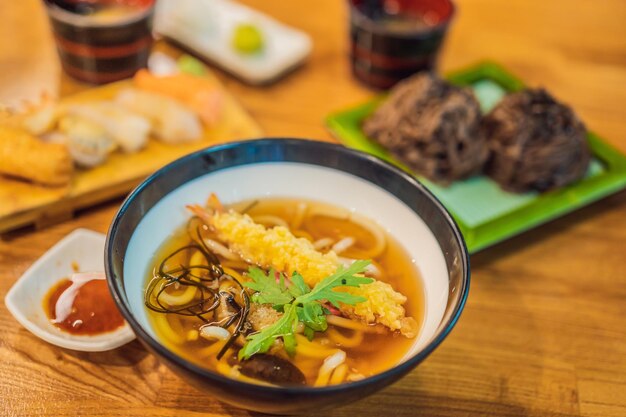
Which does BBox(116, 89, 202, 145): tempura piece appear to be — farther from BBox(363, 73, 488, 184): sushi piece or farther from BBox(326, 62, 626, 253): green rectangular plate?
BBox(363, 73, 488, 184): sushi piece

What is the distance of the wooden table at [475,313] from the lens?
1.46 meters

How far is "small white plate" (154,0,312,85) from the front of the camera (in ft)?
8.45

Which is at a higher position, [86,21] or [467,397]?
[86,21]

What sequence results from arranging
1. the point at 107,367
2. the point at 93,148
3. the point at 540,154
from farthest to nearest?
the point at 540,154 < the point at 93,148 < the point at 107,367

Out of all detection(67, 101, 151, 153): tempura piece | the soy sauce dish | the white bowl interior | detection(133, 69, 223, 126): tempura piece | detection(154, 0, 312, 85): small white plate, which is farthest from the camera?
detection(154, 0, 312, 85): small white plate

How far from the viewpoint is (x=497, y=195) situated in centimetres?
215

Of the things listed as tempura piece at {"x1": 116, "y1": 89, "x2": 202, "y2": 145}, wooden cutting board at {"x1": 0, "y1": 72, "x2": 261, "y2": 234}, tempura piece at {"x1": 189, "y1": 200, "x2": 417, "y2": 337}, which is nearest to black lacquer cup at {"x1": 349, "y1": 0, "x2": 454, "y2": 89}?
wooden cutting board at {"x1": 0, "y1": 72, "x2": 261, "y2": 234}

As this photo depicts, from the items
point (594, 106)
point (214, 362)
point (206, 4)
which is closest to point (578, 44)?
point (594, 106)

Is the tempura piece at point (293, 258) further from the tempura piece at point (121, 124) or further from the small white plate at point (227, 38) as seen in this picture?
the small white plate at point (227, 38)

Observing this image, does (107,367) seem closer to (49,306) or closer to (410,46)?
(49,306)

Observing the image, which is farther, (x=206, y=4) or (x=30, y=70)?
(x=206, y=4)

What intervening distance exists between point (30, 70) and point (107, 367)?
1493 millimetres

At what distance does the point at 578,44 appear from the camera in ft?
10.0

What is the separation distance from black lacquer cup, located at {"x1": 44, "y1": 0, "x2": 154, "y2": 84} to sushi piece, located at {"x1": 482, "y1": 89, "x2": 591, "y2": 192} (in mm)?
1341
